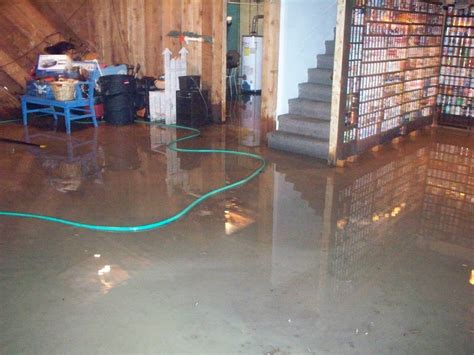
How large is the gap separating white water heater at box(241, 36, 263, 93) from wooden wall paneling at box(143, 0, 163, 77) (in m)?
3.03

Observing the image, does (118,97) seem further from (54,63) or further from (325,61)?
(325,61)

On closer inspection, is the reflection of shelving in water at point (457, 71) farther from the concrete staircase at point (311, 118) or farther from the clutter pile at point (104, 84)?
the clutter pile at point (104, 84)

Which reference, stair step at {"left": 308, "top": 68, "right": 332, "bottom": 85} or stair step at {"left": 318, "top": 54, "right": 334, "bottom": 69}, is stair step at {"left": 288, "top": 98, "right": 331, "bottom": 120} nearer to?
stair step at {"left": 308, "top": 68, "right": 332, "bottom": 85}

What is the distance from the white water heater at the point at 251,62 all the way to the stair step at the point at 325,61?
4.42 metres

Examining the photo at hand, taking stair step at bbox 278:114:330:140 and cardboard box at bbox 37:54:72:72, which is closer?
stair step at bbox 278:114:330:140

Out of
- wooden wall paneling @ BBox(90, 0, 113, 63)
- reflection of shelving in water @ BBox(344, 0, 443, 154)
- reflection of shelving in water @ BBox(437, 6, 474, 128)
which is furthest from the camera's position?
wooden wall paneling @ BBox(90, 0, 113, 63)

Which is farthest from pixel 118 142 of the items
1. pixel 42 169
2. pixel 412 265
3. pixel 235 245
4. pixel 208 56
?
pixel 412 265

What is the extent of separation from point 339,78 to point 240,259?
2789 mm

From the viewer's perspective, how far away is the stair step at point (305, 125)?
596 cm

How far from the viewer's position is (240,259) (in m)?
3.34

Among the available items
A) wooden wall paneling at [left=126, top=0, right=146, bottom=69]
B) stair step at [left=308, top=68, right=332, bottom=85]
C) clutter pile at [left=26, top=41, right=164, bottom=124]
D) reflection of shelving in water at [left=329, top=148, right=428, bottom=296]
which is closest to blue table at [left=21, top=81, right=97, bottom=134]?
clutter pile at [left=26, top=41, right=164, bottom=124]

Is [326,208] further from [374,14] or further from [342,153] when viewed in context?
[374,14]

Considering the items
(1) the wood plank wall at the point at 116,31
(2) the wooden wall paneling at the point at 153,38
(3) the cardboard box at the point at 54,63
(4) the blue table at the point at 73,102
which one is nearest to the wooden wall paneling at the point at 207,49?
(1) the wood plank wall at the point at 116,31

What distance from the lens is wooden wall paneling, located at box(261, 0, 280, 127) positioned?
6195 mm
